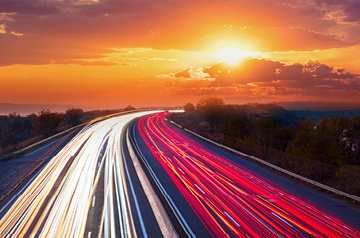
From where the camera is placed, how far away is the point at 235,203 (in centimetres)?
2927

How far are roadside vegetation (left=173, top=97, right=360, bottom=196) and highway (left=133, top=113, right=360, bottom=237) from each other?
7397 millimetres

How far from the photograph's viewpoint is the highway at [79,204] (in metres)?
23.4

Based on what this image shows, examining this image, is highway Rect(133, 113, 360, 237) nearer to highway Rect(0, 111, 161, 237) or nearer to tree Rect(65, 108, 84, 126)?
highway Rect(0, 111, 161, 237)

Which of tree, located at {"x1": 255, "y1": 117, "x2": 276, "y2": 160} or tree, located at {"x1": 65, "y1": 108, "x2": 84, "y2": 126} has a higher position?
tree, located at {"x1": 65, "y1": 108, "x2": 84, "y2": 126}

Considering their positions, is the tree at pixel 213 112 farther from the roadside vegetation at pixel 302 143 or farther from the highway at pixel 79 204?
the highway at pixel 79 204

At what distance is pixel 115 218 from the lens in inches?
1004

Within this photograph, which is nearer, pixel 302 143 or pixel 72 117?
pixel 302 143

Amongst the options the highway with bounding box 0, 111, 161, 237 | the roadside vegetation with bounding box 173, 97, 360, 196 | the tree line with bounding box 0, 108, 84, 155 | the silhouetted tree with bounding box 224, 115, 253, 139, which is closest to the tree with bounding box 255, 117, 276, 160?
the roadside vegetation with bounding box 173, 97, 360, 196

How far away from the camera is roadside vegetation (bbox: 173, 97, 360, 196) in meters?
46.3

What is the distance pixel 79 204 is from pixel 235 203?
10552 millimetres

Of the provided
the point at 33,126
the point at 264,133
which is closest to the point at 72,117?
the point at 33,126

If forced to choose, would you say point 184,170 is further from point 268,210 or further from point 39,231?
point 39,231

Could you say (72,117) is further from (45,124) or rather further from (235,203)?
(235,203)

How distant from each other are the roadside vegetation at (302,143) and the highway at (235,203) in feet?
24.3
